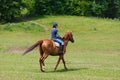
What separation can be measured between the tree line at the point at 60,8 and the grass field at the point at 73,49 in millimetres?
4154

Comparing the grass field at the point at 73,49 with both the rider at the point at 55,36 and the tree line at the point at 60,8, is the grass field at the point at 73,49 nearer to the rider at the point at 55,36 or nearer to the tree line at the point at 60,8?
the rider at the point at 55,36

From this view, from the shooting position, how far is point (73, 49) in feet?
141

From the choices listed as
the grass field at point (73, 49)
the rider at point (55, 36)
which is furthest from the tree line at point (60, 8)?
the rider at point (55, 36)

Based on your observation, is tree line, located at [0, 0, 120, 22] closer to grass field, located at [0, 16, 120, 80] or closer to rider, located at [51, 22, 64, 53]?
grass field, located at [0, 16, 120, 80]

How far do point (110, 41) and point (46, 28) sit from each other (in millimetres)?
16355

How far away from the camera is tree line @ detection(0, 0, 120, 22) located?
6951 centimetres

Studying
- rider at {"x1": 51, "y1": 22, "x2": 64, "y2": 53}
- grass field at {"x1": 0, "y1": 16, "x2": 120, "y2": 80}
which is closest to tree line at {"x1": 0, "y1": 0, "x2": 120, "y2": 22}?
grass field at {"x1": 0, "y1": 16, "x2": 120, "y2": 80}

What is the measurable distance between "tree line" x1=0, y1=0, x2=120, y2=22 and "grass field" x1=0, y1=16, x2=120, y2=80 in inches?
164

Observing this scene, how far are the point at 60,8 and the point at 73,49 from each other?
131ft

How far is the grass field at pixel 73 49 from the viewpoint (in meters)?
21.9

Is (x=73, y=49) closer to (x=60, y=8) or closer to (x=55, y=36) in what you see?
(x=55, y=36)

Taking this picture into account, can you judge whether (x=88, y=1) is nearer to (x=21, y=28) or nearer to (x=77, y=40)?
(x=21, y=28)

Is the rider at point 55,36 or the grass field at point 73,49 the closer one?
the grass field at point 73,49

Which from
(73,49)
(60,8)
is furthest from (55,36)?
(60,8)
